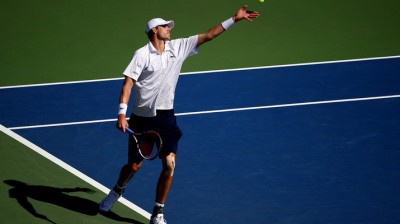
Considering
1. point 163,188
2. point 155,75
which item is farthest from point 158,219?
point 155,75

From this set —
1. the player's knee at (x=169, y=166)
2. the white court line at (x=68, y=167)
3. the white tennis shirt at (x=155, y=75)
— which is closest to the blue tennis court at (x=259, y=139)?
the white court line at (x=68, y=167)

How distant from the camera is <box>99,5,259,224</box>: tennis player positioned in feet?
35.4

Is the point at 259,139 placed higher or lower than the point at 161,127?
lower

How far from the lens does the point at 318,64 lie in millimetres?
15984

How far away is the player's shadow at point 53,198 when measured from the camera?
1132 centimetres

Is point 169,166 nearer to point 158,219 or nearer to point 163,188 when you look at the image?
point 163,188

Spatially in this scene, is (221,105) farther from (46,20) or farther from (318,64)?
(46,20)

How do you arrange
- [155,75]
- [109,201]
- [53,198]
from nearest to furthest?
[155,75] → [109,201] → [53,198]

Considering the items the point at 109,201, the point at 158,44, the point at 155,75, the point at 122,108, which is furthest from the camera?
the point at 109,201

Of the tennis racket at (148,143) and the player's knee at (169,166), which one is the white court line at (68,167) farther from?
the tennis racket at (148,143)

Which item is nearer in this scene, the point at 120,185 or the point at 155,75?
the point at 155,75

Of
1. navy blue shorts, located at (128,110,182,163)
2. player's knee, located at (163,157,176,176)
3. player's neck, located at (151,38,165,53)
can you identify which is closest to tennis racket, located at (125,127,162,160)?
navy blue shorts, located at (128,110,182,163)

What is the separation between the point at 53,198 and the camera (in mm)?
11625

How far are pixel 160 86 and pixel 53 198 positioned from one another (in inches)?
81.7
